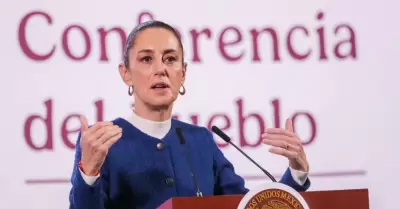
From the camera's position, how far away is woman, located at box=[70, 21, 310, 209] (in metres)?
1.80

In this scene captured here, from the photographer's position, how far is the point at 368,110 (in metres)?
2.70

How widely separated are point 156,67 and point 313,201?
23.5 inches

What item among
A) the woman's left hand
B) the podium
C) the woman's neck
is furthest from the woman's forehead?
the podium

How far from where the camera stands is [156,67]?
1.90 metres

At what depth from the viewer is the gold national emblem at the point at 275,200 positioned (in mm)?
1455

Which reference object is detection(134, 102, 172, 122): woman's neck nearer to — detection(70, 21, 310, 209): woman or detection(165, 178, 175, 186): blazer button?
detection(70, 21, 310, 209): woman

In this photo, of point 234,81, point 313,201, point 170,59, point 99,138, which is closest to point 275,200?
point 313,201

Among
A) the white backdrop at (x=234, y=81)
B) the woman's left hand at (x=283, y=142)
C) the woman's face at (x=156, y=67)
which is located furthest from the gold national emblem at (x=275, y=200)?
the white backdrop at (x=234, y=81)

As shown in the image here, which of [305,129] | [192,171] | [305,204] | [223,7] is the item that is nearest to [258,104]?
[305,129]

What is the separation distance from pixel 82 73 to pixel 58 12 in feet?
0.71

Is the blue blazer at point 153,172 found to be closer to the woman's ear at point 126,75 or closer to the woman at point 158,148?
the woman at point 158,148

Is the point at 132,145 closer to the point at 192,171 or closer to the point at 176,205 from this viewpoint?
the point at 192,171

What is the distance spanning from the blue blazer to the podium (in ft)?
0.94

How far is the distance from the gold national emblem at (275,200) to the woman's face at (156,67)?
0.51 meters
